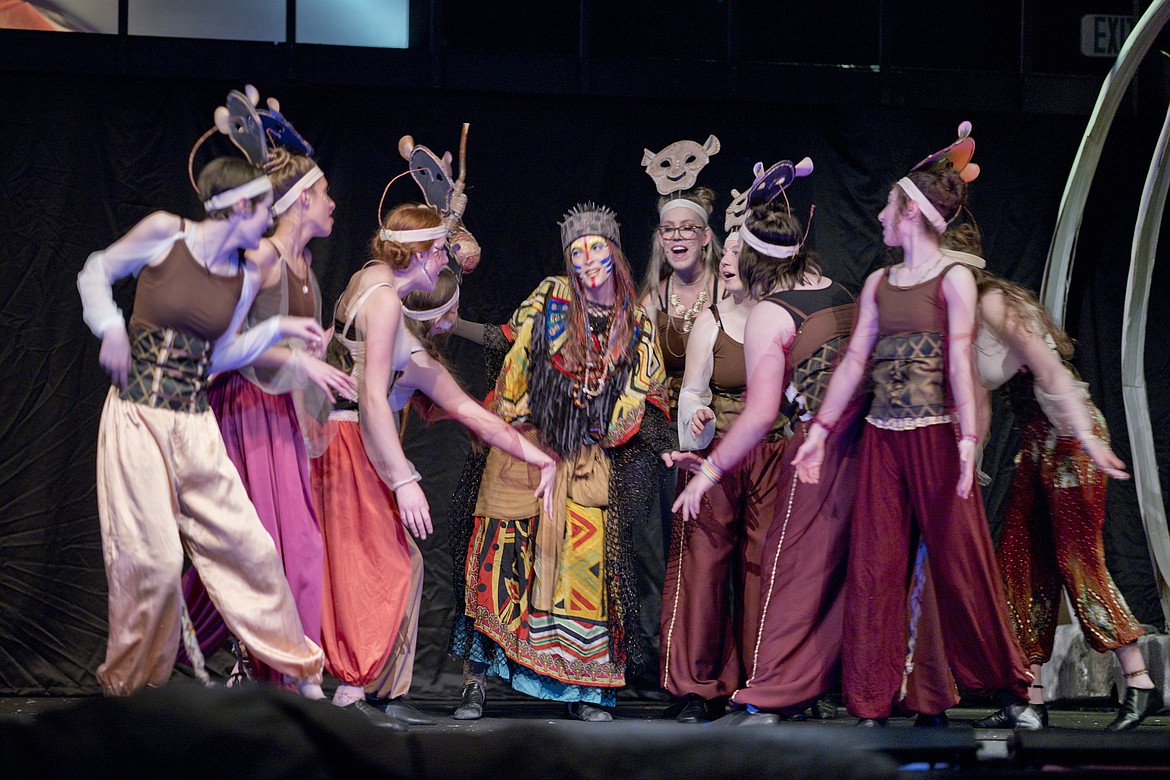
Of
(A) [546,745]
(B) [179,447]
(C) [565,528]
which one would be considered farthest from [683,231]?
(A) [546,745]

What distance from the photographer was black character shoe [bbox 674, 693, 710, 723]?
14.1ft

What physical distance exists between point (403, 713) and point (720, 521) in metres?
1.26

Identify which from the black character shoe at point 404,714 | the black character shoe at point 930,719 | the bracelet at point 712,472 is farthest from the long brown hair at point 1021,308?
the black character shoe at point 404,714

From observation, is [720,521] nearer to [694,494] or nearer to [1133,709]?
[694,494]

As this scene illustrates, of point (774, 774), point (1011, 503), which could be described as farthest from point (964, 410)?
point (774, 774)

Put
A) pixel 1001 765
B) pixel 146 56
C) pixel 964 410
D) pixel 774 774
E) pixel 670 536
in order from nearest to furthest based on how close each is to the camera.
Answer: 1. pixel 774 774
2. pixel 1001 765
3. pixel 964 410
4. pixel 670 536
5. pixel 146 56

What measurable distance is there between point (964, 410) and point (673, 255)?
63.0 inches

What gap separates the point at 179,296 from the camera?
135 inches

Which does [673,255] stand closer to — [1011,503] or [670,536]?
[670,536]

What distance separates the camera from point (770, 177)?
4418 millimetres

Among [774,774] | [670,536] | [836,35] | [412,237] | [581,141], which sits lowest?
[670,536]

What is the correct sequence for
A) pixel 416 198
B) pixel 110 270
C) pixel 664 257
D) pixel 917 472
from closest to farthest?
1. pixel 110 270
2. pixel 917 472
3. pixel 664 257
4. pixel 416 198

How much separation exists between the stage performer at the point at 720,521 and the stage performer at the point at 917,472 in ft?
1.60

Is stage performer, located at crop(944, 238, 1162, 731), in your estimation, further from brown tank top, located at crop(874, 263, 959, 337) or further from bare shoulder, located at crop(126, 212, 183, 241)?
bare shoulder, located at crop(126, 212, 183, 241)
